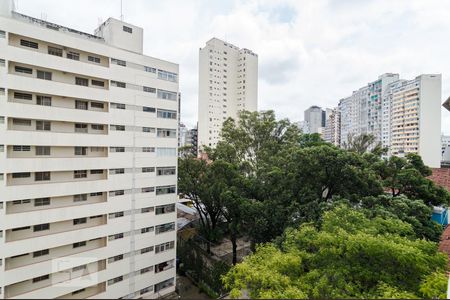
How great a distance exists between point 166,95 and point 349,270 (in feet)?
48.5

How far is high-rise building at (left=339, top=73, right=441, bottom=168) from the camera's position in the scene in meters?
49.6

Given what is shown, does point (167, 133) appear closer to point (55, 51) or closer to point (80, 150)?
point (80, 150)

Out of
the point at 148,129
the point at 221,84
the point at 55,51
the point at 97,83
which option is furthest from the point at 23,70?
the point at 221,84

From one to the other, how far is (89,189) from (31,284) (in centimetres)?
554

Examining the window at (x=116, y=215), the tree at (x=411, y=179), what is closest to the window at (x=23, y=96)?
the window at (x=116, y=215)

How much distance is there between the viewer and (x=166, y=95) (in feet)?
57.8

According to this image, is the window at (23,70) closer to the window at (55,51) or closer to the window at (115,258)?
the window at (55,51)

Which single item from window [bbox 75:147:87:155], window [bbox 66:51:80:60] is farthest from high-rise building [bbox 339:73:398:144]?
window [bbox 66:51:80:60]

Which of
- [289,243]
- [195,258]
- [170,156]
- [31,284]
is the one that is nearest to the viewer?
[289,243]

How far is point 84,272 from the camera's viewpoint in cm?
→ 1519

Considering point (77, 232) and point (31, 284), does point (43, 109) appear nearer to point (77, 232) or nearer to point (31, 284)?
point (77, 232)

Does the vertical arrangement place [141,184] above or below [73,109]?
below

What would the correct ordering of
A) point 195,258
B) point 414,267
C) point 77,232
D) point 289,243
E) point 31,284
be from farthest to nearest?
point 195,258
point 77,232
point 31,284
point 289,243
point 414,267

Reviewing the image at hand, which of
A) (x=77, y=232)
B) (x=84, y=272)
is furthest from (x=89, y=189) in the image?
(x=84, y=272)
